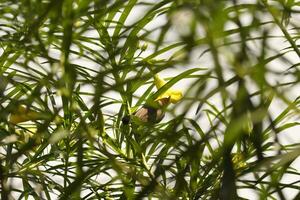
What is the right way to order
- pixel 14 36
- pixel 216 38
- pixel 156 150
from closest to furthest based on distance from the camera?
pixel 216 38 → pixel 14 36 → pixel 156 150

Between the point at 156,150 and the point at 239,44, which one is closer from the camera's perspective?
the point at 239,44

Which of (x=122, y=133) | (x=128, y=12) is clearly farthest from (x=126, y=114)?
(x=128, y=12)

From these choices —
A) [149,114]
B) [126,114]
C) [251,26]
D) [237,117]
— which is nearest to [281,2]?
[251,26]

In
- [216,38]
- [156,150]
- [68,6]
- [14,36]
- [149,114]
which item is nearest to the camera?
[216,38]

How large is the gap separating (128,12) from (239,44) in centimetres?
77

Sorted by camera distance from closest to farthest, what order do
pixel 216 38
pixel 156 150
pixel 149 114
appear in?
pixel 216 38, pixel 149 114, pixel 156 150

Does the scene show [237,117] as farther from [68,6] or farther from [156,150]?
[156,150]

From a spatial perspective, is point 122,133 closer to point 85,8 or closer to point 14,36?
point 14,36

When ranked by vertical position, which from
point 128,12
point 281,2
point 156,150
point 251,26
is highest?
point 128,12

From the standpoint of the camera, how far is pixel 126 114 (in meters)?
1.32

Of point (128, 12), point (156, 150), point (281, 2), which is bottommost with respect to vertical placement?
point (281, 2)

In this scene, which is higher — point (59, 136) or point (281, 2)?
point (281, 2)

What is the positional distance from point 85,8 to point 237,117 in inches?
7.6

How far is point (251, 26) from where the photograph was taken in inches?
22.9
